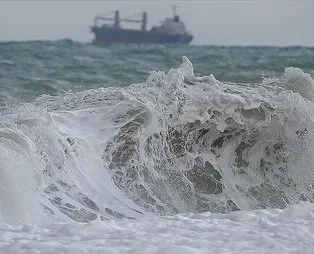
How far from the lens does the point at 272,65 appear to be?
1576 cm

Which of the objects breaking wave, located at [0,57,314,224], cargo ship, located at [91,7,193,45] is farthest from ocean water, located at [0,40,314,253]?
cargo ship, located at [91,7,193,45]

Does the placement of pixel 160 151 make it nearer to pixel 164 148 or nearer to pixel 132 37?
pixel 164 148

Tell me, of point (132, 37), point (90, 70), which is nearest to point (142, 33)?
point (132, 37)

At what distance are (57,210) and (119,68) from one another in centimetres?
964

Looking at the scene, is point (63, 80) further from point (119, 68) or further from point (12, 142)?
point (12, 142)

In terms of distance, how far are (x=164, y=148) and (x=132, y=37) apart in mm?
26392

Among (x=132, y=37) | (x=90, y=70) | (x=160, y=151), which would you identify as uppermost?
(x=132, y=37)

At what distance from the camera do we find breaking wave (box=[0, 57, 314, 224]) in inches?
213

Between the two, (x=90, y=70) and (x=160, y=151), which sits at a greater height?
(x=90, y=70)

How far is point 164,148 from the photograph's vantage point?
20.9 ft

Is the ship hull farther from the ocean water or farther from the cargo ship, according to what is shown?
the ocean water

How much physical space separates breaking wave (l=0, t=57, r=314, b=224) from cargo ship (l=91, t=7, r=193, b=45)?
21.0m

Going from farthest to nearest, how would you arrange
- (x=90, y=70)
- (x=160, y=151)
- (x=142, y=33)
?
(x=142, y=33) → (x=90, y=70) → (x=160, y=151)

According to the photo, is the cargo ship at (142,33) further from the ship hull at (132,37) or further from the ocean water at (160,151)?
the ocean water at (160,151)
